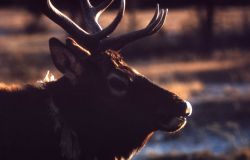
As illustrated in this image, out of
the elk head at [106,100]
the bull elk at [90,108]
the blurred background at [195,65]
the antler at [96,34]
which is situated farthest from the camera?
the blurred background at [195,65]

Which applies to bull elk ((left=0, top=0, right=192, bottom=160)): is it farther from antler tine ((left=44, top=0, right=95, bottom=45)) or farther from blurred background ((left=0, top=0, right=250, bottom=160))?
blurred background ((left=0, top=0, right=250, bottom=160))

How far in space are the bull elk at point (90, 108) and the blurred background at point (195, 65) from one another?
2.58 meters

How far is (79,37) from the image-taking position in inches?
287

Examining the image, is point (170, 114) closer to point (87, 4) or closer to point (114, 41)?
point (114, 41)

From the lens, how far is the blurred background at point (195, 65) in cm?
1245

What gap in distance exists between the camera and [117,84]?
23.0ft

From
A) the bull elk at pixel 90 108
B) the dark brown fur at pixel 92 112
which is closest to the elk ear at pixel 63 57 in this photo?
the bull elk at pixel 90 108

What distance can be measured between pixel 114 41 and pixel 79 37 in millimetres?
323

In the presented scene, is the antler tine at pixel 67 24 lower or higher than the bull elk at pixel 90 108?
higher

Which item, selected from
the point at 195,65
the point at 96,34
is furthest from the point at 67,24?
the point at 195,65

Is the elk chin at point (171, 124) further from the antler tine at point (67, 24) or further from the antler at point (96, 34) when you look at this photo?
the antler tine at point (67, 24)

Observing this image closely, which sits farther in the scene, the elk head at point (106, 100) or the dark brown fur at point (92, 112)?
the elk head at point (106, 100)

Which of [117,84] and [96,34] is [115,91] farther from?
[96,34]

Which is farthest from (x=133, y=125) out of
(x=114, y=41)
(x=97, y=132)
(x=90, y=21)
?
(x=90, y=21)
